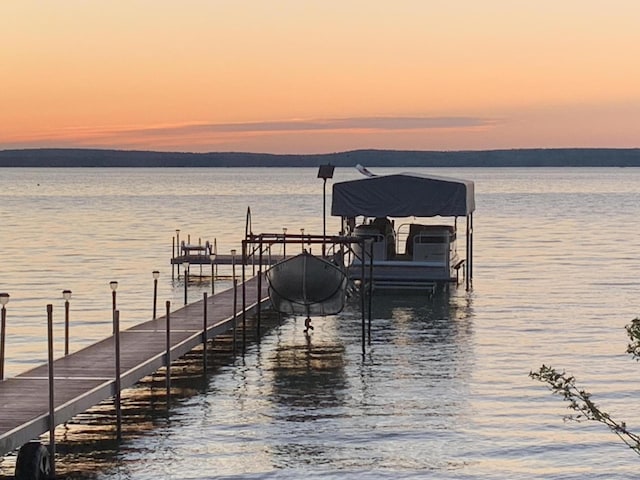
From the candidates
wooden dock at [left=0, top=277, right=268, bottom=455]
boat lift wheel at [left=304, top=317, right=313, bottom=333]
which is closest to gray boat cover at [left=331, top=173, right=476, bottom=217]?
boat lift wheel at [left=304, top=317, right=313, bottom=333]

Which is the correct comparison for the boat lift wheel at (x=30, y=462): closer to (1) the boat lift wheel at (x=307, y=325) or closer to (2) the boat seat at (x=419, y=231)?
(1) the boat lift wheel at (x=307, y=325)

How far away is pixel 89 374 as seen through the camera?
19.5 metres

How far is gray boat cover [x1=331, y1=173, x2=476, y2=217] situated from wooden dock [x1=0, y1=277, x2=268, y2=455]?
8997 millimetres

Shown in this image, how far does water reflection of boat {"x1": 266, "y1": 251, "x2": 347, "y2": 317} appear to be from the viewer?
2758 cm

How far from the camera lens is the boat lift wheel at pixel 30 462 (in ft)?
52.0

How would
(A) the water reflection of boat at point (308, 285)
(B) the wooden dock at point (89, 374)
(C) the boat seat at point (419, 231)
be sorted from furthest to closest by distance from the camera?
(C) the boat seat at point (419, 231) < (A) the water reflection of boat at point (308, 285) < (B) the wooden dock at point (89, 374)

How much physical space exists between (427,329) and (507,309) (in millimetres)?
5478

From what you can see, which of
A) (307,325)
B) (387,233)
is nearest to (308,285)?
(307,325)

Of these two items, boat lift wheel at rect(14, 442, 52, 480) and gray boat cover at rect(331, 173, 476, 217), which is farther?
gray boat cover at rect(331, 173, 476, 217)

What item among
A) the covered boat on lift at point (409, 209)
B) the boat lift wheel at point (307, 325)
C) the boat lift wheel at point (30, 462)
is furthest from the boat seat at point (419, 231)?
the boat lift wheel at point (30, 462)

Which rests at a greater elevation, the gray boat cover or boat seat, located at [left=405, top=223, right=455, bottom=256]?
the gray boat cover

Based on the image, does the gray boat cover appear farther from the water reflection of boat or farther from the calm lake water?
the water reflection of boat

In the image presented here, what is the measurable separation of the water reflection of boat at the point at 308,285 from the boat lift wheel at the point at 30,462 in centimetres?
1206

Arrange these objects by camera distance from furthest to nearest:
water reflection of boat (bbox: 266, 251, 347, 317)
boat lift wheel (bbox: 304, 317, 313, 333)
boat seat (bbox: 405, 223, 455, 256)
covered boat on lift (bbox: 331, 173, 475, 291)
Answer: boat seat (bbox: 405, 223, 455, 256) < covered boat on lift (bbox: 331, 173, 475, 291) < boat lift wheel (bbox: 304, 317, 313, 333) < water reflection of boat (bbox: 266, 251, 347, 317)
